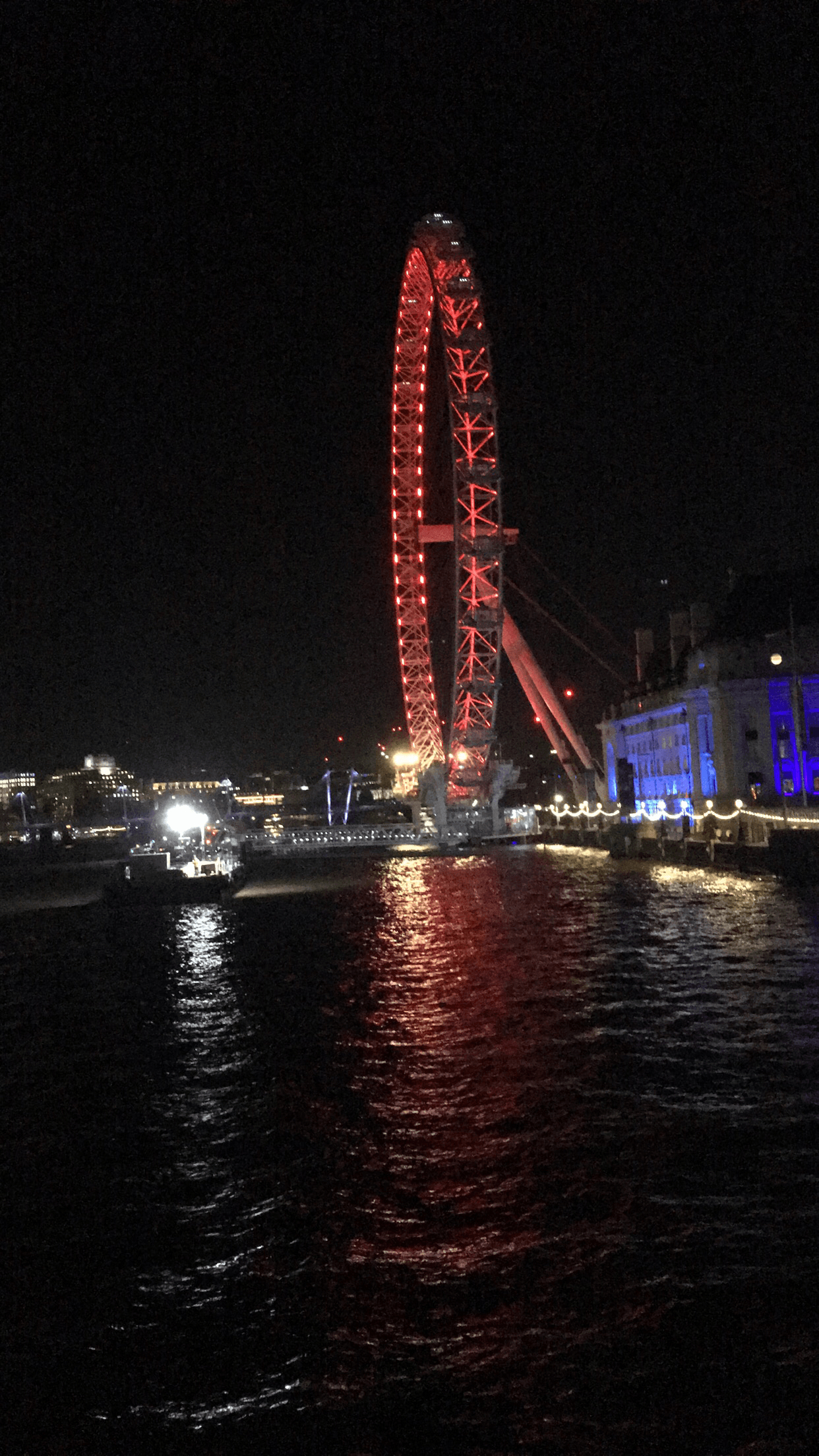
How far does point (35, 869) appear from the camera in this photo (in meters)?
87.4

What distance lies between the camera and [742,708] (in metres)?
61.0

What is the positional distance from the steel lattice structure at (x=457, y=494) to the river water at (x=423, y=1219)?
178ft

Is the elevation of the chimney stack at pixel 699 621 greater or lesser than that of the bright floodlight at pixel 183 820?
greater

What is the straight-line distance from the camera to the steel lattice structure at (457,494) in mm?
70000

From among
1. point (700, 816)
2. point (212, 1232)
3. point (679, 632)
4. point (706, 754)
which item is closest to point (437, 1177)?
point (212, 1232)

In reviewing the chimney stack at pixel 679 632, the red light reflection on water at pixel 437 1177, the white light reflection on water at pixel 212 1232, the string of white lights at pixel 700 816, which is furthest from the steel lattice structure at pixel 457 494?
the white light reflection on water at pixel 212 1232

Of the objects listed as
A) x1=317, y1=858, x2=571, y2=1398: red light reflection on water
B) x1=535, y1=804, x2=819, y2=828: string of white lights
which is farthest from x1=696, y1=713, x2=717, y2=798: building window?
x1=317, y1=858, x2=571, y2=1398: red light reflection on water

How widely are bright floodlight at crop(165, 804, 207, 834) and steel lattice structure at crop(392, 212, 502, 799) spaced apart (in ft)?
48.5

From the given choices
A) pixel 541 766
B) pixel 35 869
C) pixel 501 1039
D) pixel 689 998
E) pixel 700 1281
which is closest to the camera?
pixel 700 1281

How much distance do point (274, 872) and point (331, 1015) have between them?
4783cm

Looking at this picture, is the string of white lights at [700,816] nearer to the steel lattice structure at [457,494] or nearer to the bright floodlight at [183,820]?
the steel lattice structure at [457,494]

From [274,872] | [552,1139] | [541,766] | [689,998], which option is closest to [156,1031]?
[689,998]

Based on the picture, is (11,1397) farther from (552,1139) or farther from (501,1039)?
(501,1039)

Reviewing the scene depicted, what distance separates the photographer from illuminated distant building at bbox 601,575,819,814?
192 feet
